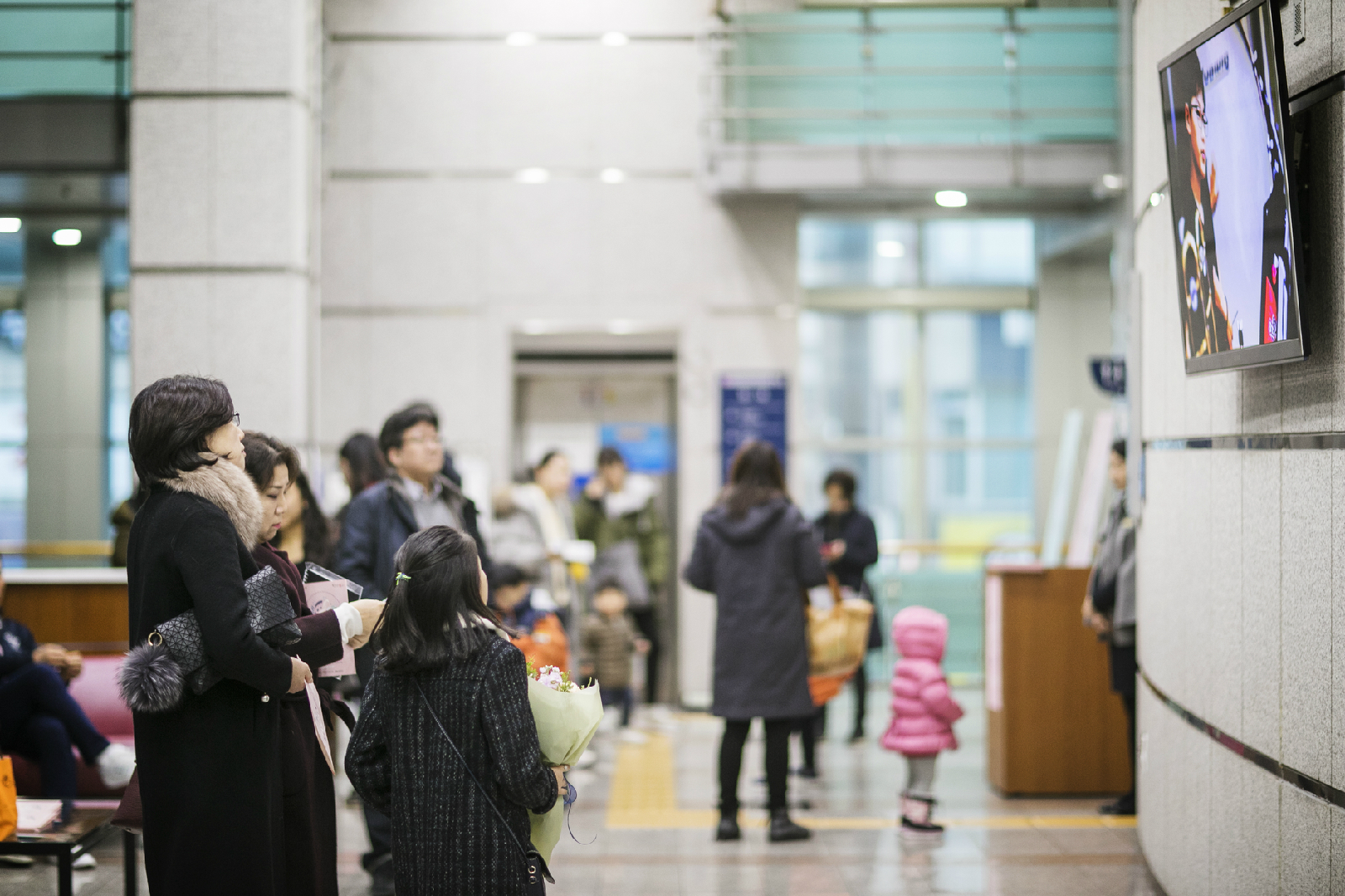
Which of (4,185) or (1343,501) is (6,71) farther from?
(1343,501)

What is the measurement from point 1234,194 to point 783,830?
11.4 feet

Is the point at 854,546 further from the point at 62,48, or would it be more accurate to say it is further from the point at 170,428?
the point at 62,48

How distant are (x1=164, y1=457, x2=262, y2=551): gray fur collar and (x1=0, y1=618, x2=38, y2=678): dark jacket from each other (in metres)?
2.67

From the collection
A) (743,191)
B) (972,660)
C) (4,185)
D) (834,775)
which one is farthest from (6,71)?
(972,660)

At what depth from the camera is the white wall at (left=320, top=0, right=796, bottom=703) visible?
30.6 ft

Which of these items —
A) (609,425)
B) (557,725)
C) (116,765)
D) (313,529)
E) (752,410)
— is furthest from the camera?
(609,425)

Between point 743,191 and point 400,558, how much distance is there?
648 cm

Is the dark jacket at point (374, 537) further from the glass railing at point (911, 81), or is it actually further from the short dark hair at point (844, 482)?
the glass railing at point (911, 81)

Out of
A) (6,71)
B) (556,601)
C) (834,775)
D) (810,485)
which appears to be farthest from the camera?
(810,485)

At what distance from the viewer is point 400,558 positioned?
3014mm

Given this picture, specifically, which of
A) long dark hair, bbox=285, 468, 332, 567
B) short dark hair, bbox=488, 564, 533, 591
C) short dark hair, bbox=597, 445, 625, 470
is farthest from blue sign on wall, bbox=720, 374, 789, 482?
long dark hair, bbox=285, 468, 332, 567

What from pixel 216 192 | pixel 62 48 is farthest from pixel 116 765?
pixel 62 48

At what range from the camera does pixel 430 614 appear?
2.94 m

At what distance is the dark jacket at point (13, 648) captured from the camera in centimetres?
522
